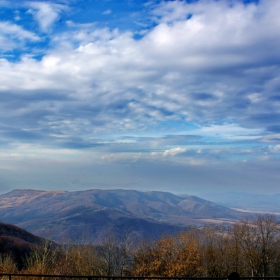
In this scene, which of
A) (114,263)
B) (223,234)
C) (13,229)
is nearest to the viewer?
(223,234)

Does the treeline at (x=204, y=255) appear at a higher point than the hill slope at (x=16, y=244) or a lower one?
higher

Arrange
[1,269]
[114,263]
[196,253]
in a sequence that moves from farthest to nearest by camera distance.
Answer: [114,263]
[196,253]
[1,269]

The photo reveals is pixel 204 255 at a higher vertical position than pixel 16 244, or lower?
higher

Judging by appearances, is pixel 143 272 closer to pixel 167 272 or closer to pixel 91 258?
pixel 167 272

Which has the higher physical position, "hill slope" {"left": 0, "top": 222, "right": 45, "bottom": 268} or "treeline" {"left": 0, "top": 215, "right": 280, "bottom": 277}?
"treeline" {"left": 0, "top": 215, "right": 280, "bottom": 277}

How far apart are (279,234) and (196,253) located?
15489 mm

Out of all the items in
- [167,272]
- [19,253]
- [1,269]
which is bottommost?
[19,253]

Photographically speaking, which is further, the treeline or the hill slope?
the hill slope

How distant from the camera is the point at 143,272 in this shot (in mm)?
55594

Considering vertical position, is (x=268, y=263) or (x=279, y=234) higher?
(x=279, y=234)

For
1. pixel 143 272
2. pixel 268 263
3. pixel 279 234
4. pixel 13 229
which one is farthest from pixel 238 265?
pixel 13 229

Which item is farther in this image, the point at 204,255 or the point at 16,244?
the point at 16,244

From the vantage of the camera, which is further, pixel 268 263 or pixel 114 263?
pixel 114 263

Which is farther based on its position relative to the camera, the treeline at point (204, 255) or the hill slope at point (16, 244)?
the hill slope at point (16, 244)
